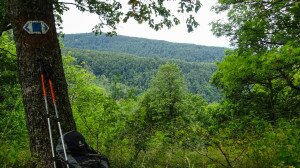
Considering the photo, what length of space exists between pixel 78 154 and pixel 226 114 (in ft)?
63.1

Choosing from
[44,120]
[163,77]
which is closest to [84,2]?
[44,120]

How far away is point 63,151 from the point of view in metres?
4.40

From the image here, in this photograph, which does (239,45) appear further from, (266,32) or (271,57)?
(271,57)

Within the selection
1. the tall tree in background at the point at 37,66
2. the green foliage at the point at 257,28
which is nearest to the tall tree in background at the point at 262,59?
the green foliage at the point at 257,28

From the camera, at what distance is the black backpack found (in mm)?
4213

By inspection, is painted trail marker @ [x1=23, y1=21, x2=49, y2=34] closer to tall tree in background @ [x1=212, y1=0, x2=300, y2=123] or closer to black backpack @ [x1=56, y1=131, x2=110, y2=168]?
black backpack @ [x1=56, y1=131, x2=110, y2=168]

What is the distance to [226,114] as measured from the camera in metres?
22.6

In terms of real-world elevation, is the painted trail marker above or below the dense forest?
above

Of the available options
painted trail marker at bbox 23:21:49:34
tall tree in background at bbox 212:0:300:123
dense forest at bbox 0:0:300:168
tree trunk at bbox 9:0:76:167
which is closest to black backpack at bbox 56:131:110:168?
tree trunk at bbox 9:0:76:167

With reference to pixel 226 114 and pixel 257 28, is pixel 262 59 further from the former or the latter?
pixel 226 114

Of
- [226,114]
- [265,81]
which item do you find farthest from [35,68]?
[226,114]

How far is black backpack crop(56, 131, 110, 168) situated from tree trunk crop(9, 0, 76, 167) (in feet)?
1.04

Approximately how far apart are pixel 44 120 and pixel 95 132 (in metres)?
2.37

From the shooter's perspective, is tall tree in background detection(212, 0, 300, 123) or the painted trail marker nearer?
the painted trail marker
